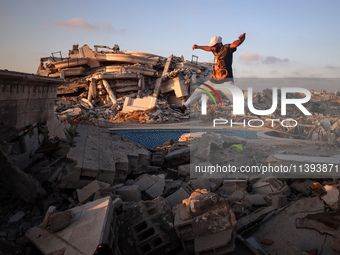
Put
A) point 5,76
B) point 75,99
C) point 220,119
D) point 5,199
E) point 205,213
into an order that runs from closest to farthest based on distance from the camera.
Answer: point 205,213 → point 5,199 → point 5,76 → point 220,119 → point 75,99

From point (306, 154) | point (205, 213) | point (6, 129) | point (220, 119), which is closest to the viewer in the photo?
point (205, 213)

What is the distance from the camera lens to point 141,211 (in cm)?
347

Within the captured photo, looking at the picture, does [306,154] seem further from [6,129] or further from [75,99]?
[75,99]

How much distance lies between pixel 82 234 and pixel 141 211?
0.91m

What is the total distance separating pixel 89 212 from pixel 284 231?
234 cm

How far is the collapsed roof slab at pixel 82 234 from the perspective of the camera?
256cm

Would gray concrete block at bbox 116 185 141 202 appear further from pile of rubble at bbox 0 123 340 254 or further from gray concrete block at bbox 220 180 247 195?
gray concrete block at bbox 220 180 247 195

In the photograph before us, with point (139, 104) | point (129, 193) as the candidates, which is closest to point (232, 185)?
point (129, 193)

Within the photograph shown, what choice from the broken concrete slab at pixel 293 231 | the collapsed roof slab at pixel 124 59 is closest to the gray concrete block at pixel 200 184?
the broken concrete slab at pixel 293 231

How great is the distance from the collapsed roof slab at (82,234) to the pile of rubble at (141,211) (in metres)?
0.01

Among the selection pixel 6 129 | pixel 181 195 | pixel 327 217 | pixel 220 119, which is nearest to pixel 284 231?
pixel 327 217

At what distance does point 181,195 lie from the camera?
4.18m

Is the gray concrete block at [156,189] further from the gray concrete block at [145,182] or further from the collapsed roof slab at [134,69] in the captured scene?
the collapsed roof slab at [134,69]

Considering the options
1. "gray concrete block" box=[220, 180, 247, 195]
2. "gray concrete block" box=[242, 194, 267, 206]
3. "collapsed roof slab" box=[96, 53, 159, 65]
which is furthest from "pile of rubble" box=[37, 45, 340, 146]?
"gray concrete block" box=[242, 194, 267, 206]
